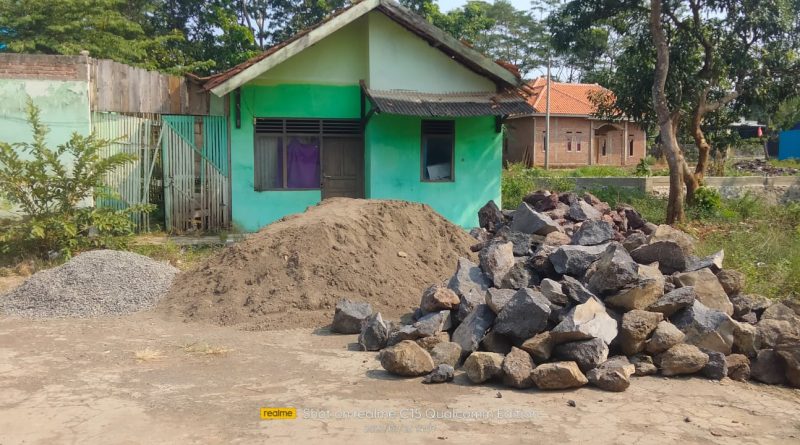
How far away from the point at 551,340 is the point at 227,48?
21375 mm

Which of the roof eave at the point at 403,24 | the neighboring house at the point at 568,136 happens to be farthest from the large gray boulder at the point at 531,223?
the neighboring house at the point at 568,136

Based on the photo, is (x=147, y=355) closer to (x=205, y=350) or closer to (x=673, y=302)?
(x=205, y=350)

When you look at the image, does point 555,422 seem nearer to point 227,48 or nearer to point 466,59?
point 466,59

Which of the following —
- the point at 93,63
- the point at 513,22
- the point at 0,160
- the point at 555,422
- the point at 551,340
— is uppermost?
the point at 513,22

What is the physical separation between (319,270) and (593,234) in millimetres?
3229

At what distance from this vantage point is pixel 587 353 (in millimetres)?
5273

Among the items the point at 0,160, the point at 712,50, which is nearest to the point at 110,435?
the point at 0,160

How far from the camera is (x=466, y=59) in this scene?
1272 cm

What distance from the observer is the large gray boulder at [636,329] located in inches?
215

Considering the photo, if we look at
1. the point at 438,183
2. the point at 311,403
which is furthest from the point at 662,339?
the point at 438,183

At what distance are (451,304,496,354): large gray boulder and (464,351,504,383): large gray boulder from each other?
0.41m

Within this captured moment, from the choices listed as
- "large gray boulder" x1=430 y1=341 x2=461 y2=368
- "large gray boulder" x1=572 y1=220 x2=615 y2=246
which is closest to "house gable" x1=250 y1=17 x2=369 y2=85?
"large gray boulder" x1=572 y1=220 x2=615 y2=246

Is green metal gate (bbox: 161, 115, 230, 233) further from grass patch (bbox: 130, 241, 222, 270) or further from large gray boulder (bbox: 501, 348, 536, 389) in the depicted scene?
large gray boulder (bbox: 501, 348, 536, 389)

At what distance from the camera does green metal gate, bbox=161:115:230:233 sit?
1201 centimetres
